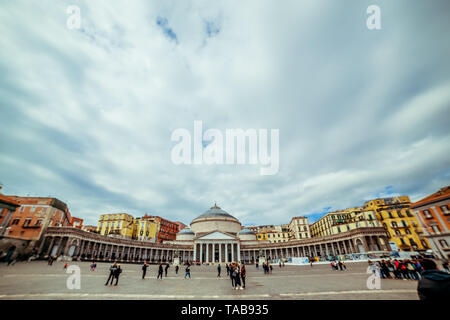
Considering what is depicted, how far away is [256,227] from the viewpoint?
322ft

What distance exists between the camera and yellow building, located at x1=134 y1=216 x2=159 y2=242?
234ft

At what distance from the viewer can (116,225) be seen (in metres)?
67.9

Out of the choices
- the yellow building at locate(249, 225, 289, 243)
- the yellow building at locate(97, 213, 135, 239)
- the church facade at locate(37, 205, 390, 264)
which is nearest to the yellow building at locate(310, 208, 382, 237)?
the church facade at locate(37, 205, 390, 264)

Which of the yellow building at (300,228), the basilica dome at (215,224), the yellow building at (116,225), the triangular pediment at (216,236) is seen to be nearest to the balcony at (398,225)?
the yellow building at (300,228)

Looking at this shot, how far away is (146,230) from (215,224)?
27.7 m

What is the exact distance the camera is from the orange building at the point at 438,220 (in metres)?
11.7

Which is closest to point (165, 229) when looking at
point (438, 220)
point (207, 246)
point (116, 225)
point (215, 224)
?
point (116, 225)

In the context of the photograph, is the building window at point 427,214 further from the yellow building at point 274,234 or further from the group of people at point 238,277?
the yellow building at point 274,234

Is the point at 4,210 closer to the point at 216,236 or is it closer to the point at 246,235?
the point at 216,236

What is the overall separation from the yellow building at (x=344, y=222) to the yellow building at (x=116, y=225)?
7447 cm

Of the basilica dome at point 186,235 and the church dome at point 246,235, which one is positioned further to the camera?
the church dome at point 246,235
